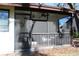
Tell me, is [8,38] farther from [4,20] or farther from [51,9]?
[51,9]

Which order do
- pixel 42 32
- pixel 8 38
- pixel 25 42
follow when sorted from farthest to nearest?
pixel 42 32, pixel 25 42, pixel 8 38

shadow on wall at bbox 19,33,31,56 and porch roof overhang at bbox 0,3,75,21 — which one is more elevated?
porch roof overhang at bbox 0,3,75,21

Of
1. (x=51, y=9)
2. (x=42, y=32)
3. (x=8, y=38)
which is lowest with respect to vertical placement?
(x=8, y=38)

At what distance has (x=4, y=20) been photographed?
12.1 m

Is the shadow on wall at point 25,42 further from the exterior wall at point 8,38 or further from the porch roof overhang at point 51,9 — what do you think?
the porch roof overhang at point 51,9

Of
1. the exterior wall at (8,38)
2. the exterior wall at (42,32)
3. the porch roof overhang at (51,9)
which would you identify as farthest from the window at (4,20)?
the porch roof overhang at (51,9)

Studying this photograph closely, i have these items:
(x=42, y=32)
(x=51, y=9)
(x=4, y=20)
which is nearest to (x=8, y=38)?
(x=4, y=20)

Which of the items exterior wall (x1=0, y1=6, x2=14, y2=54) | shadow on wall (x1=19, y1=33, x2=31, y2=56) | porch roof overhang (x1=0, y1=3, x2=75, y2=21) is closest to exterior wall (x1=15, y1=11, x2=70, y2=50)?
shadow on wall (x1=19, y1=33, x2=31, y2=56)

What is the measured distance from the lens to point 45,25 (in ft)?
43.7

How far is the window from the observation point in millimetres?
12052

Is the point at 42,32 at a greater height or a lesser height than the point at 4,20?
lesser

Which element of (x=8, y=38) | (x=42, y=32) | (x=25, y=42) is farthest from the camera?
(x=42, y=32)

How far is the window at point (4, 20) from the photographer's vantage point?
1205 centimetres

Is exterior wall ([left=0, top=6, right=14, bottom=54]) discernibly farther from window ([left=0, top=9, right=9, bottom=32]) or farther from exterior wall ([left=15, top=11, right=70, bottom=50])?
exterior wall ([left=15, top=11, right=70, bottom=50])
